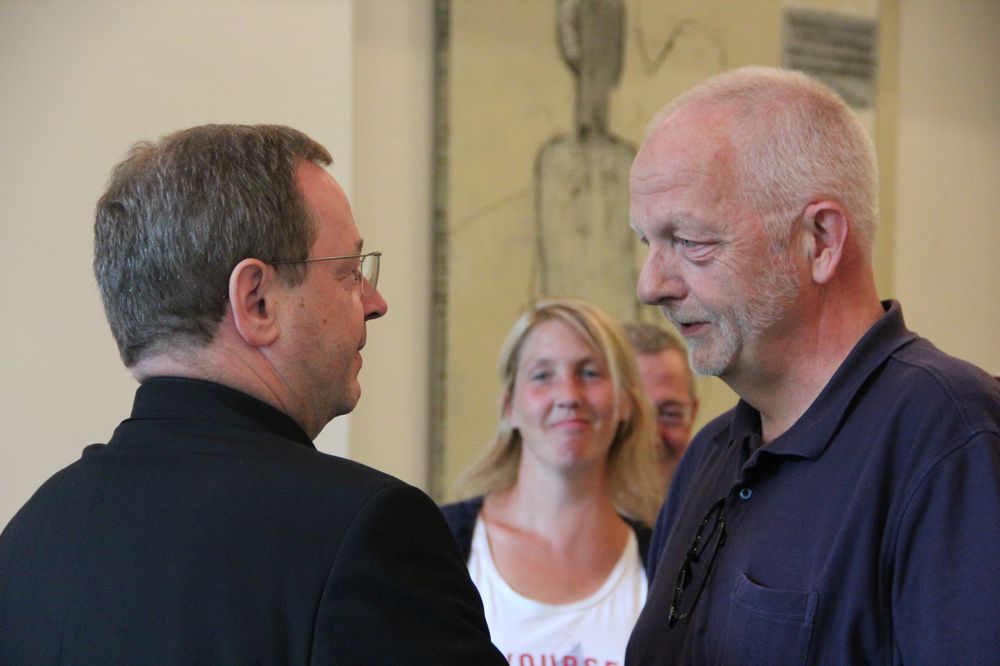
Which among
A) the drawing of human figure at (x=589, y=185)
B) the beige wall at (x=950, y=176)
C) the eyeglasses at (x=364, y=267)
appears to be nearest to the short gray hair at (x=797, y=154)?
the eyeglasses at (x=364, y=267)

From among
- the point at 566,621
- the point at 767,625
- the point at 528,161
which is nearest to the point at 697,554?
the point at 767,625

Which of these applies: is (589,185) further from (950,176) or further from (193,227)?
(193,227)

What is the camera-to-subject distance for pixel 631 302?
176 inches

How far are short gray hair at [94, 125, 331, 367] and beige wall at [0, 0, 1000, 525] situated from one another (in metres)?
2.03

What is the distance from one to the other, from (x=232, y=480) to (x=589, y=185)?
318 centimetres

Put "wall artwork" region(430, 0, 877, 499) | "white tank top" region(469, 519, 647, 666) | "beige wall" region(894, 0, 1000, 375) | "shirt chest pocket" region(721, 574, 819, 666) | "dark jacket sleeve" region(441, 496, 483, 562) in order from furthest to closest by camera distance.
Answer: "beige wall" region(894, 0, 1000, 375), "wall artwork" region(430, 0, 877, 499), "dark jacket sleeve" region(441, 496, 483, 562), "white tank top" region(469, 519, 647, 666), "shirt chest pocket" region(721, 574, 819, 666)

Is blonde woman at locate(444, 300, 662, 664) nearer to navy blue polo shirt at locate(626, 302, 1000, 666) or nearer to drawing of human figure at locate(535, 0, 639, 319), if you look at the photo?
drawing of human figure at locate(535, 0, 639, 319)

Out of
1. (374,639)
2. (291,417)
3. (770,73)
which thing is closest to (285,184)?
(291,417)

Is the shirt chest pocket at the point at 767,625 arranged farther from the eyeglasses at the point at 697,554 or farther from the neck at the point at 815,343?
the neck at the point at 815,343

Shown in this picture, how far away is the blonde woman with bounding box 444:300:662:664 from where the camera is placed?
9.91ft

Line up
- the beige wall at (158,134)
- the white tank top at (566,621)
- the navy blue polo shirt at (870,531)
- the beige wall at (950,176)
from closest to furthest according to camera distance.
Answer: the navy blue polo shirt at (870,531) < the white tank top at (566,621) < the beige wall at (158,134) < the beige wall at (950,176)

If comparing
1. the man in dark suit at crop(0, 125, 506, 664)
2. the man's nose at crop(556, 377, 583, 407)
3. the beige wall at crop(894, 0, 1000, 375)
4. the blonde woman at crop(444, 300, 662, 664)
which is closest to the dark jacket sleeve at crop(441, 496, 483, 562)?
the blonde woman at crop(444, 300, 662, 664)

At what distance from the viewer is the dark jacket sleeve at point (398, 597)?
1303 mm

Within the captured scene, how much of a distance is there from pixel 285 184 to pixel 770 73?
779 mm
